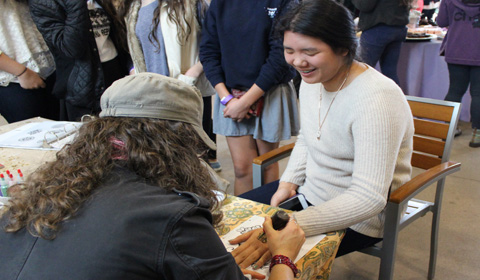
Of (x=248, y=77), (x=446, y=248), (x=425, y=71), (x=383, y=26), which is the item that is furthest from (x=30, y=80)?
(x=425, y=71)

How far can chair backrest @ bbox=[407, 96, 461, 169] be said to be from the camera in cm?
160

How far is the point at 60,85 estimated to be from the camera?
2205mm

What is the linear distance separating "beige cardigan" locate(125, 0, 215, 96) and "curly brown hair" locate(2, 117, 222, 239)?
1283 millimetres

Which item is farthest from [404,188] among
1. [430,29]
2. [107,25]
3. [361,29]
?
[430,29]

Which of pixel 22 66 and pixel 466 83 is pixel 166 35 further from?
pixel 466 83

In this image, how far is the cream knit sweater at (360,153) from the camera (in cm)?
115

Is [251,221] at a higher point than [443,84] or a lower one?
higher

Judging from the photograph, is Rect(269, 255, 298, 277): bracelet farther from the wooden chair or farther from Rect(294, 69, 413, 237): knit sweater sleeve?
the wooden chair

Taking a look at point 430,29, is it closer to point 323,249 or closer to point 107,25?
point 107,25

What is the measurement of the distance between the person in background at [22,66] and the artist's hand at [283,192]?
1577 mm

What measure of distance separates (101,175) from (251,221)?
495 mm

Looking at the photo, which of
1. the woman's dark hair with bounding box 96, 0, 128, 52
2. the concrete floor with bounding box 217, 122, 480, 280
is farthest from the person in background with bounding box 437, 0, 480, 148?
the woman's dark hair with bounding box 96, 0, 128, 52

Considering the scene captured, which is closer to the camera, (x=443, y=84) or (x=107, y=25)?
(x=107, y=25)

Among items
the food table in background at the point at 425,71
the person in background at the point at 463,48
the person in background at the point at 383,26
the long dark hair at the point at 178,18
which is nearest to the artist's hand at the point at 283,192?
the long dark hair at the point at 178,18
